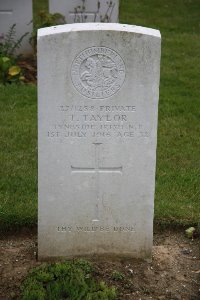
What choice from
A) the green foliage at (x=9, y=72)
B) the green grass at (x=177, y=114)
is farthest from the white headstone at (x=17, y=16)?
the green grass at (x=177, y=114)

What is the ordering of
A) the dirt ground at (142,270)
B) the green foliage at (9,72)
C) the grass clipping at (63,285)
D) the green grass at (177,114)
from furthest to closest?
the green foliage at (9,72), the green grass at (177,114), the dirt ground at (142,270), the grass clipping at (63,285)

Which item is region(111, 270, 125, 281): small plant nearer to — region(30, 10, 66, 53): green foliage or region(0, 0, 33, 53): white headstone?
region(30, 10, 66, 53): green foliage

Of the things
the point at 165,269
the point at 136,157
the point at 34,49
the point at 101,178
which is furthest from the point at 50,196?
the point at 34,49

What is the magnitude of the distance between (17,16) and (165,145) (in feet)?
12.7

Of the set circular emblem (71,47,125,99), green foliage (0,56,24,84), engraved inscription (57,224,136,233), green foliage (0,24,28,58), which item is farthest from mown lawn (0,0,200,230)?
circular emblem (71,47,125,99)

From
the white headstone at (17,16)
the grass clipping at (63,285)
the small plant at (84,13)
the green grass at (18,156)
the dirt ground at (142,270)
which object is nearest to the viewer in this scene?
the grass clipping at (63,285)

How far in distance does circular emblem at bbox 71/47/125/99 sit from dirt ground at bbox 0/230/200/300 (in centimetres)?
125

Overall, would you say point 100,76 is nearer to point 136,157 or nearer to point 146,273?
point 136,157

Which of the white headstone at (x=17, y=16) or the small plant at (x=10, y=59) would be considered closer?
the small plant at (x=10, y=59)

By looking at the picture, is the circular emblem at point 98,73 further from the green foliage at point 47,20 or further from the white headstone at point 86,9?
the white headstone at point 86,9

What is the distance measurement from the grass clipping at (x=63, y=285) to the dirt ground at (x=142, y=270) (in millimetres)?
123

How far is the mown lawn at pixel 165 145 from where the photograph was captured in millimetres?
5320

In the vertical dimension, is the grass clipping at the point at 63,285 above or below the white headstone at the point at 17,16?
below

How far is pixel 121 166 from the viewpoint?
14.4ft
